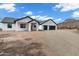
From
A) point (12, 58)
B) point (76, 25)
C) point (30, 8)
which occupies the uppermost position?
point (30, 8)

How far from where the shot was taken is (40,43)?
2766 mm

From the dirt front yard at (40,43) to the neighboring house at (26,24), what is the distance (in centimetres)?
5

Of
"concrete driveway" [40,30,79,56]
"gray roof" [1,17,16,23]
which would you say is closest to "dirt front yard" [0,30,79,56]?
"concrete driveway" [40,30,79,56]

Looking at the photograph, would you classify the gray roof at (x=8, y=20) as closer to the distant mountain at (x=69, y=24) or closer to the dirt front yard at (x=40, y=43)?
the dirt front yard at (x=40, y=43)

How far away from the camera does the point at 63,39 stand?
2771 mm

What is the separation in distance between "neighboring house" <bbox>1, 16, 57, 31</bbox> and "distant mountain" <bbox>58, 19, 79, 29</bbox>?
8cm

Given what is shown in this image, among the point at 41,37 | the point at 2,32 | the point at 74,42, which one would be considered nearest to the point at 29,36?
the point at 41,37

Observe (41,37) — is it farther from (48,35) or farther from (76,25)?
(76,25)

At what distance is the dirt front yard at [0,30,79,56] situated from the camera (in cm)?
273

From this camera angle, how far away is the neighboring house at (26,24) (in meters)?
2.78

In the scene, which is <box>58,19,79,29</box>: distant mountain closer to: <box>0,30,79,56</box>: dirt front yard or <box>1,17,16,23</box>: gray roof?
<box>0,30,79,56</box>: dirt front yard

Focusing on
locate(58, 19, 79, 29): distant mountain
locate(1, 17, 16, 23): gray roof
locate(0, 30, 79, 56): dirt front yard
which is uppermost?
locate(1, 17, 16, 23): gray roof

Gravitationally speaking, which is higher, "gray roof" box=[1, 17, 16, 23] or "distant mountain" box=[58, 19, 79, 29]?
"gray roof" box=[1, 17, 16, 23]

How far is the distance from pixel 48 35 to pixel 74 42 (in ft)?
0.98
